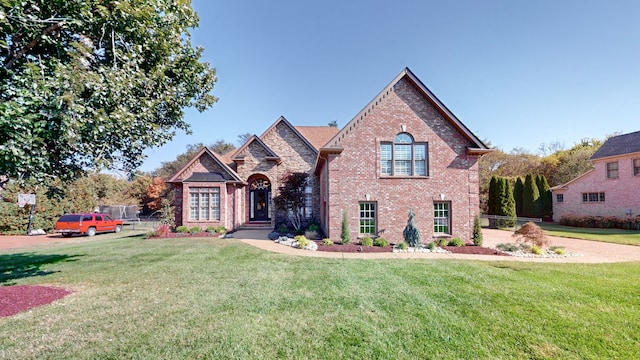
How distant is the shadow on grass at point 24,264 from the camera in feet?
27.5

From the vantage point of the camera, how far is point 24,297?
6.30m

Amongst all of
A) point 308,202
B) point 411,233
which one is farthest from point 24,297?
point 308,202

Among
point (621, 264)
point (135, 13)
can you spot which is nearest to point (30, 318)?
point (135, 13)

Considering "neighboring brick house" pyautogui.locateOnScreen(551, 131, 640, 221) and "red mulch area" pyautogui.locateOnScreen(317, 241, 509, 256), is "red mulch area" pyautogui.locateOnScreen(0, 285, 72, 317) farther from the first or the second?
"neighboring brick house" pyautogui.locateOnScreen(551, 131, 640, 221)

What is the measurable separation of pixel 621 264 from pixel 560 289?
5178 mm

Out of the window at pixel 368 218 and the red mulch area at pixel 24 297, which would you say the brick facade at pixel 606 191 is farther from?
the red mulch area at pixel 24 297

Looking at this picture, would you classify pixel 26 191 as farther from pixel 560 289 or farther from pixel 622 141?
pixel 622 141

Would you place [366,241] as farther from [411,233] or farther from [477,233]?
[477,233]

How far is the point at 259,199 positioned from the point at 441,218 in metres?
14.9

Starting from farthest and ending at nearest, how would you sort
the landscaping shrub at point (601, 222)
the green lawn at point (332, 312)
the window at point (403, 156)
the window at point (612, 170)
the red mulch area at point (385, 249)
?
1. the window at point (612, 170)
2. the landscaping shrub at point (601, 222)
3. the window at point (403, 156)
4. the red mulch area at point (385, 249)
5. the green lawn at point (332, 312)

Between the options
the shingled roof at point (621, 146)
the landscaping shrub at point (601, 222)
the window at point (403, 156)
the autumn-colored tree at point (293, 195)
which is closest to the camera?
the window at point (403, 156)

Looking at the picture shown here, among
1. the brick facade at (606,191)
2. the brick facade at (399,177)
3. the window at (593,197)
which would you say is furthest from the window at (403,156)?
the window at (593,197)

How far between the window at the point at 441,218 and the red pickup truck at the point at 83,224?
22.7 m

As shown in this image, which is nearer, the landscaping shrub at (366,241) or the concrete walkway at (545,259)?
the concrete walkway at (545,259)
